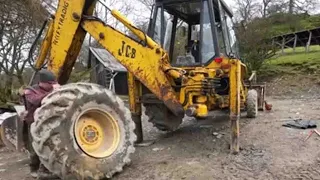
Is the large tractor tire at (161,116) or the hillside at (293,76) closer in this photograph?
the large tractor tire at (161,116)

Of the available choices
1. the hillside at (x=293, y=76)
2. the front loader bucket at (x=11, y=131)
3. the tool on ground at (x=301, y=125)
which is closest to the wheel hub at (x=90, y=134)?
the front loader bucket at (x=11, y=131)

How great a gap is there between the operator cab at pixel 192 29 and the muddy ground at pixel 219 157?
1.33 meters

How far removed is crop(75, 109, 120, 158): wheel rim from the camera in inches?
178

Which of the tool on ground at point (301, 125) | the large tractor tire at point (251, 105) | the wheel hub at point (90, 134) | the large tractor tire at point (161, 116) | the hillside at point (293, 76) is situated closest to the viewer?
the wheel hub at point (90, 134)

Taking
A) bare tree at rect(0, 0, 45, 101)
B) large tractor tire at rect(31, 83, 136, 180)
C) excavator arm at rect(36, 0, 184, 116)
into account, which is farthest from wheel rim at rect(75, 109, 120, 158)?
bare tree at rect(0, 0, 45, 101)

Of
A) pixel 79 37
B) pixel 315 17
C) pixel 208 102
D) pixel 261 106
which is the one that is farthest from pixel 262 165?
pixel 315 17

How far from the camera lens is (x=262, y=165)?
492cm

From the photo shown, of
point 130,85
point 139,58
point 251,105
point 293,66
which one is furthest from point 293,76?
point 139,58

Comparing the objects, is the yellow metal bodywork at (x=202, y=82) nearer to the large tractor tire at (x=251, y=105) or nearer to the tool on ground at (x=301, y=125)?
the tool on ground at (x=301, y=125)

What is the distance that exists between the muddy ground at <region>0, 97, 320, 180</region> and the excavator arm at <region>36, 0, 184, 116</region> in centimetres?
75

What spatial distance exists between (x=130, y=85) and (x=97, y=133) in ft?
6.20

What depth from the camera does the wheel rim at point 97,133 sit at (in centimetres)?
451

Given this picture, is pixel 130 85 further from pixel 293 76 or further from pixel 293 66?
pixel 293 66

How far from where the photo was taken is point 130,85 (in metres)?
6.50
